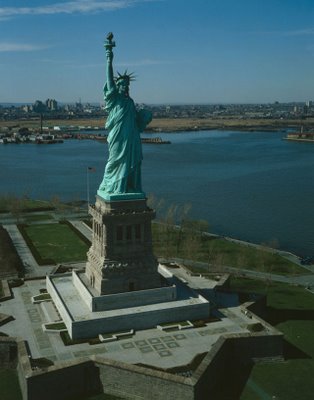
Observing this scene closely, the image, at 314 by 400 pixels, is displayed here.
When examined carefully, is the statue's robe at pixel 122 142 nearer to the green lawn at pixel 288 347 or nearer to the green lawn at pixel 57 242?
the green lawn at pixel 288 347

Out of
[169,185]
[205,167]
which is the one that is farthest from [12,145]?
[169,185]

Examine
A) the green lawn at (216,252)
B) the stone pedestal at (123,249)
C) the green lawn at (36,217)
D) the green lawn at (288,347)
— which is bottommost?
the green lawn at (288,347)

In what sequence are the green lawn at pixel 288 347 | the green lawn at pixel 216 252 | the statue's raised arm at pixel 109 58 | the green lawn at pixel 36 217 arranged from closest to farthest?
the green lawn at pixel 288 347, the statue's raised arm at pixel 109 58, the green lawn at pixel 216 252, the green lawn at pixel 36 217

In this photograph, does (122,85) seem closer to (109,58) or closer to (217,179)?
(109,58)

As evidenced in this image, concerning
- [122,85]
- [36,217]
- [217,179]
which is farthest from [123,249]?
[217,179]

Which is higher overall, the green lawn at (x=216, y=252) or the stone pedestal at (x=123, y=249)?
the stone pedestal at (x=123, y=249)

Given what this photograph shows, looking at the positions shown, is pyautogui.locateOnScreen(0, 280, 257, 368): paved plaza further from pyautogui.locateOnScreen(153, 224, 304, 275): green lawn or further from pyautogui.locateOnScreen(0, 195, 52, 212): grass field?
pyautogui.locateOnScreen(0, 195, 52, 212): grass field

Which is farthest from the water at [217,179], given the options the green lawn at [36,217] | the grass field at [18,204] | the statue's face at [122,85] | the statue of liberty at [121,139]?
the statue's face at [122,85]
